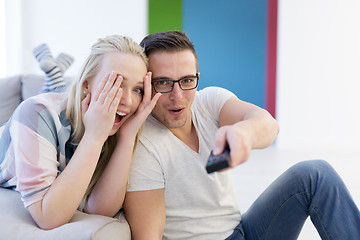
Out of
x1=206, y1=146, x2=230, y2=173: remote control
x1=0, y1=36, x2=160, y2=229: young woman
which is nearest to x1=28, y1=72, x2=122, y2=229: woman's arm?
x1=0, y1=36, x2=160, y2=229: young woman

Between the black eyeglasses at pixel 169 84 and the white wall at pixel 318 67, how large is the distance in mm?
3537

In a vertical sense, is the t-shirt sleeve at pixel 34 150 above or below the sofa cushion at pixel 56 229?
above

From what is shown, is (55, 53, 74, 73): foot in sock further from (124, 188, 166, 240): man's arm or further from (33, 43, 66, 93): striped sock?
(124, 188, 166, 240): man's arm

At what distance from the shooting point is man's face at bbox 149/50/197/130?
4.75ft

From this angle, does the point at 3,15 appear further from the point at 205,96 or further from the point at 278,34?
the point at 205,96

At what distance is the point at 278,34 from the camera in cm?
480

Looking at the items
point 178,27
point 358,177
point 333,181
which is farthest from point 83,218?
point 178,27

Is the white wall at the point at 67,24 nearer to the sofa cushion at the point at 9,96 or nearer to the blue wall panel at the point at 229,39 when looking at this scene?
the blue wall panel at the point at 229,39

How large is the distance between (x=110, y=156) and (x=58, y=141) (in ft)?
0.71

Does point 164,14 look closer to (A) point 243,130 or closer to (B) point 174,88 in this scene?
(B) point 174,88

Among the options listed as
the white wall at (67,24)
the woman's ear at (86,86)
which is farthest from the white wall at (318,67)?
the woman's ear at (86,86)

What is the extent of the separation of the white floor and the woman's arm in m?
1.56

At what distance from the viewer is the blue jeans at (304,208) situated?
1374mm

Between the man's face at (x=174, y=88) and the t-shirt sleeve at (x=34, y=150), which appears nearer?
the t-shirt sleeve at (x=34, y=150)
